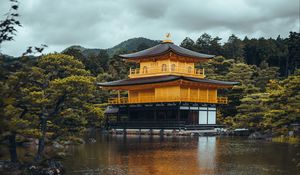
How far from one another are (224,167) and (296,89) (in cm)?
1807

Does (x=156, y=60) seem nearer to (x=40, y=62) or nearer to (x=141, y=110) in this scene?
(x=141, y=110)

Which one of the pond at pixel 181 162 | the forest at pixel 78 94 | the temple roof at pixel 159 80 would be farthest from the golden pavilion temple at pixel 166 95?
the pond at pixel 181 162

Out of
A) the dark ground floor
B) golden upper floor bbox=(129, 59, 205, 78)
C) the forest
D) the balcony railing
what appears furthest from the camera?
golden upper floor bbox=(129, 59, 205, 78)

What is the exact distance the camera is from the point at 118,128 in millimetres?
49469

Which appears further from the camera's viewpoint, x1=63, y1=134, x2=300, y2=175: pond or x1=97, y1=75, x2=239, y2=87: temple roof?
x1=97, y1=75, x2=239, y2=87: temple roof

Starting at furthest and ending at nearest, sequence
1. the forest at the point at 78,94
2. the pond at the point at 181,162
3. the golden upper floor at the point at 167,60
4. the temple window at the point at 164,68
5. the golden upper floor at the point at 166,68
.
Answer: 1. the temple window at the point at 164,68
2. the golden upper floor at the point at 166,68
3. the golden upper floor at the point at 167,60
4. the pond at the point at 181,162
5. the forest at the point at 78,94

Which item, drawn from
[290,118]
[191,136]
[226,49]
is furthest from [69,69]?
[226,49]

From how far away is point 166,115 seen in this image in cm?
4847

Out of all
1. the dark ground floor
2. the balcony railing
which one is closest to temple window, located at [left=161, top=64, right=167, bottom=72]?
the balcony railing

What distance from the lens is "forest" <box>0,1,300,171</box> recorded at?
389 inches

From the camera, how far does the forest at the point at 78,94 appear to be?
9883mm

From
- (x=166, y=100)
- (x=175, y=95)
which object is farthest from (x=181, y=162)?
(x=175, y=95)

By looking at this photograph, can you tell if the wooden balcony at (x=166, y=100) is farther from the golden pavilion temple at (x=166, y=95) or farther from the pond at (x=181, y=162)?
the pond at (x=181, y=162)

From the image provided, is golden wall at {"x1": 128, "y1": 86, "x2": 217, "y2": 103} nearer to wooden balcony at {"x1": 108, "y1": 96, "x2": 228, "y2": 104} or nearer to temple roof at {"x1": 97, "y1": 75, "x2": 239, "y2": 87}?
wooden balcony at {"x1": 108, "y1": 96, "x2": 228, "y2": 104}
